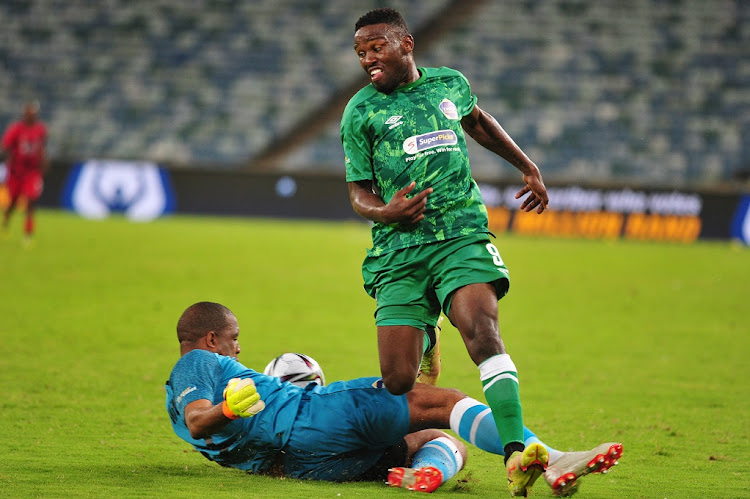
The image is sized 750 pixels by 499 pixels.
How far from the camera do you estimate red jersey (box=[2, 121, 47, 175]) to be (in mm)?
18188

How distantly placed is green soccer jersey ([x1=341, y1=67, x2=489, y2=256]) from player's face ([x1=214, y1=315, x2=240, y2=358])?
727 mm

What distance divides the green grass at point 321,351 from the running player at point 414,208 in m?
0.69

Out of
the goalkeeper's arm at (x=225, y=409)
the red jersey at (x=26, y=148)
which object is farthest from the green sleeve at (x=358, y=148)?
the red jersey at (x=26, y=148)

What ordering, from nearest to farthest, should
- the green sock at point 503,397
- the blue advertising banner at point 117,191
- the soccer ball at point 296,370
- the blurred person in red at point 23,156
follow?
the green sock at point 503,397
the soccer ball at point 296,370
the blurred person in red at point 23,156
the blue advertising banner at point 117,191

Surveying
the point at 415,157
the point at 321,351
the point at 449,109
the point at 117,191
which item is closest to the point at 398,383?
the point at 415,157

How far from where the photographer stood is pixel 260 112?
27359 millimetres

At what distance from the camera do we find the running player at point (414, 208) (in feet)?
15.5

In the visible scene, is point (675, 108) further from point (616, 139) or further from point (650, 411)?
point (650, 411)

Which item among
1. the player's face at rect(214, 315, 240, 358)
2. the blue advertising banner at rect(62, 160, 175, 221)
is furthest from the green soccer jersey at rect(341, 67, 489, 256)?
the blue advertising banner at rect(62, 160, 175, 221)

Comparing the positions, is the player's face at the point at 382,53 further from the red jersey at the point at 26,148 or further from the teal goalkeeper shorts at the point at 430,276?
the red jersey at the point at 26,148

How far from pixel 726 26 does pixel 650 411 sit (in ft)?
72.5

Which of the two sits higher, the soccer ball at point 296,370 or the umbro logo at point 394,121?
the umbro logo at point 394,121

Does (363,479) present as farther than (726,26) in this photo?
No

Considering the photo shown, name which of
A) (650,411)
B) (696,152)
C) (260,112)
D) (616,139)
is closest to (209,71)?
(260,112)
